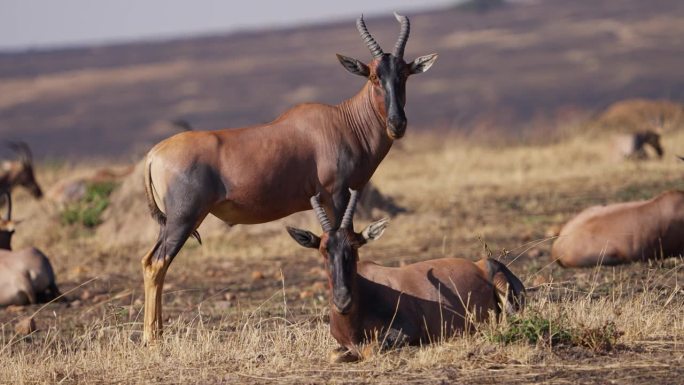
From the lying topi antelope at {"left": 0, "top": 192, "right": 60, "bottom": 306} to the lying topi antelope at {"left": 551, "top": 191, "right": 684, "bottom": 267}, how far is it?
16.4ft

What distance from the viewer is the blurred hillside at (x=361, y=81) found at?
7225cm

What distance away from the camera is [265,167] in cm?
954

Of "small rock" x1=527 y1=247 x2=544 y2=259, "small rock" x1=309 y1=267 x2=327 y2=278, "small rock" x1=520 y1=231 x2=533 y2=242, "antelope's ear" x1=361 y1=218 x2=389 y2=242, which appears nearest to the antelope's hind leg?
"antelope's ear" x1=361 y1=218 x2=389 y2=242

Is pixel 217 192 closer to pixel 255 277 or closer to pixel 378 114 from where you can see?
pixel 378 114

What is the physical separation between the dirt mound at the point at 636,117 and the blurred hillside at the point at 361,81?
84.5ft

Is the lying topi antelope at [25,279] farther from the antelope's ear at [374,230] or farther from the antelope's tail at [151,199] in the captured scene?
the antelope's ear at [374,230]

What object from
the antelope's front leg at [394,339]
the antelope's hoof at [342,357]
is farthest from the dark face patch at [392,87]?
the antelope's hoof at [342,357]

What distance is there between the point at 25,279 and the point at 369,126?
14.3 feet

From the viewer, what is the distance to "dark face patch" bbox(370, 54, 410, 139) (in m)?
9.57

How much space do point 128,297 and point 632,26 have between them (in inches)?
3149

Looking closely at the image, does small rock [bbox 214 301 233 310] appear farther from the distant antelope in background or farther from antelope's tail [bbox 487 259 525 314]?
the distant antelope in background

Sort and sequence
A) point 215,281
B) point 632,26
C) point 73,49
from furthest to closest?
point 73,49 < point 632,26 < point 215,281

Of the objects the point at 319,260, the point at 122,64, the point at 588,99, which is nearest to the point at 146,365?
the point at 319,260

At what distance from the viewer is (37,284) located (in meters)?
12.4
